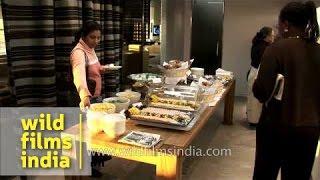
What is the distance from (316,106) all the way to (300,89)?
0.14m

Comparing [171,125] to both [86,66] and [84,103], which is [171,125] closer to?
[84,103]

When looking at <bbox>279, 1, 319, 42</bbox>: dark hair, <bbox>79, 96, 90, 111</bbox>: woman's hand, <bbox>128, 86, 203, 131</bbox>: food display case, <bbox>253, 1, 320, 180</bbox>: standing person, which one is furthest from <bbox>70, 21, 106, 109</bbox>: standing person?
<bbox>279, 1, 319, 42</bbox>: dark hair

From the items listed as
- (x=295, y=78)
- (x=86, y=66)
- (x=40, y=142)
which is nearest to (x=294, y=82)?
→ (x=295, y=78)

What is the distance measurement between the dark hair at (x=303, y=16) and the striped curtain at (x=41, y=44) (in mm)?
1905

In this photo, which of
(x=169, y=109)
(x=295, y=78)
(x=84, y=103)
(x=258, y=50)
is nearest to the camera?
(x=295, y=78)

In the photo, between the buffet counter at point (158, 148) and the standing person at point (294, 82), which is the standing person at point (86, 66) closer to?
the buffet counter at point (158, 148)

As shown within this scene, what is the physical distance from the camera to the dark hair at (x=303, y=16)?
166 centimetres

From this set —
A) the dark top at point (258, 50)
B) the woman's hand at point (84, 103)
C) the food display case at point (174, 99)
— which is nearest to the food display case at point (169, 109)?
the food display case at point (174, 99)

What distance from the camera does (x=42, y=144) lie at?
277cm

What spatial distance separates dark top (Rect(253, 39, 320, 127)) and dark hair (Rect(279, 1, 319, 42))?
61 mm

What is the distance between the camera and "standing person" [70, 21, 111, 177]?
7.69 ft

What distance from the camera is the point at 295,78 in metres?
1.65

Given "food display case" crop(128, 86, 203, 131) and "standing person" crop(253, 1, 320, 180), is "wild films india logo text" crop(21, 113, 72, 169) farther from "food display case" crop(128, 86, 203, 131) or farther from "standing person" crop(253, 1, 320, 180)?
"standing person" crop(253, 1, 320, 180)

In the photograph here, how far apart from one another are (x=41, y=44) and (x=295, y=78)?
6.84 ft
